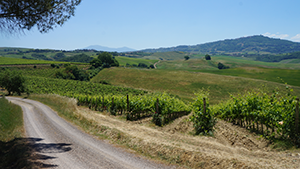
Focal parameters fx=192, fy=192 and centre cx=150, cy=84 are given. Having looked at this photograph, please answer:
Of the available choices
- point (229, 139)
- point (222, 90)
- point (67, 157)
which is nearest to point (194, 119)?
point (229, 139)

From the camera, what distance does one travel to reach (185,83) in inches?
3322

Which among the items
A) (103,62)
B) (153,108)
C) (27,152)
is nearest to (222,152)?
(27,152)

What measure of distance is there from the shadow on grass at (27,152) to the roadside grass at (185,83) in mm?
55341

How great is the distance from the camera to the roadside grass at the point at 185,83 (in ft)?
236

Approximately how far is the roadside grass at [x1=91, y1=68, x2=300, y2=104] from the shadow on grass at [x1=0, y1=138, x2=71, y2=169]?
55.3 m

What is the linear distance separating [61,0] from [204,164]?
12392 mm

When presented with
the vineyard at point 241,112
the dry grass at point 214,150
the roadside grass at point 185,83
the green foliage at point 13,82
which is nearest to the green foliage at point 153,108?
the vineyard at point 241,112

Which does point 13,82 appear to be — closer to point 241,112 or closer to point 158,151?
point 158,151

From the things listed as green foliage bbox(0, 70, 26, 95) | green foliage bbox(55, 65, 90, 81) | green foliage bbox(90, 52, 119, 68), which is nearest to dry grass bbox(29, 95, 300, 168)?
green foliage bbox(0, 70, 26, 95)

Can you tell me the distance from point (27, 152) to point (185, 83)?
77.5 m

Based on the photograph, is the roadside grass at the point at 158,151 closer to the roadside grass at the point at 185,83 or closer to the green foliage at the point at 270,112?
the green foliage at the point at 270,112

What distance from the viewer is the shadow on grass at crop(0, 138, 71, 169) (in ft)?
29.0

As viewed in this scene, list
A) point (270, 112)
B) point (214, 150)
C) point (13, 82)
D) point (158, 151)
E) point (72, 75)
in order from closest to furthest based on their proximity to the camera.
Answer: point (214, 150) < point (158, 151) < point (270, 112) < point (13, 82) < point (72, 75)

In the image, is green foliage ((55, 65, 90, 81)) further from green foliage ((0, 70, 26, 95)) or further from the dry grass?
the dry grass
